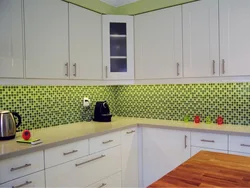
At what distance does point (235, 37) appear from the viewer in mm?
2291

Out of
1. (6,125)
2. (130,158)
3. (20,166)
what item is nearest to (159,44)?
(130,158)

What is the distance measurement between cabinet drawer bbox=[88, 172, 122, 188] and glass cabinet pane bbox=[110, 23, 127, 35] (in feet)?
5.40

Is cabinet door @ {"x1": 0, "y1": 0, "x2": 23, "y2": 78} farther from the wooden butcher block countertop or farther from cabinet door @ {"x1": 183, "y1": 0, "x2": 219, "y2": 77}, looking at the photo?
cabinet door @ {"x1": 183, "y1": 0, "x2": 219, "y2": 77}

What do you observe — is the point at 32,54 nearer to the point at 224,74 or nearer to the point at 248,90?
the point at 224,74

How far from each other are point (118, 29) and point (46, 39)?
1.00 m

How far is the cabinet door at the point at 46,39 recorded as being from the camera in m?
2.08

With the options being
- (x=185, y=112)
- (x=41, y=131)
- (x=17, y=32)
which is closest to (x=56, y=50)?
(x=17, y=32)

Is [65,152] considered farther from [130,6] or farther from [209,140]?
A: [130,6]

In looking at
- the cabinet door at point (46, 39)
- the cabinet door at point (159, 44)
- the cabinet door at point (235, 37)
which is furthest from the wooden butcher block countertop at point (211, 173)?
the cabinet door at point (46, 39)

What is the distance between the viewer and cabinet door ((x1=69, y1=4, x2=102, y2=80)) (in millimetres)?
2479

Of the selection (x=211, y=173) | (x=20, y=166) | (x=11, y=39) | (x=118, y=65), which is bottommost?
(x=20, y=166)

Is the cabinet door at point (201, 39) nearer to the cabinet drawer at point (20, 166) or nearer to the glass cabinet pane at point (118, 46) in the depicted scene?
the glass cabinet pane at point (118, 46)

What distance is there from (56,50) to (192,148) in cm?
168

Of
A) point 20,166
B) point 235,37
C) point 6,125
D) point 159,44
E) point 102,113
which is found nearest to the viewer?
point 20,166
